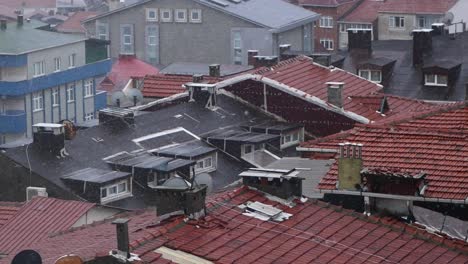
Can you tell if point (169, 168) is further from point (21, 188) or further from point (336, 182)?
point (336, 182)

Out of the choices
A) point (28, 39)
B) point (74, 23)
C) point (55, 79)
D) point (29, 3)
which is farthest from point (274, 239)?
point (29, 3)

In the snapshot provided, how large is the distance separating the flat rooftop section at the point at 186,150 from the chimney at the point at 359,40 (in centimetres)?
1698

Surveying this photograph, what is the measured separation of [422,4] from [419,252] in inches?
2713

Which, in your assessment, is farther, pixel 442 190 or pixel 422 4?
pixel 422 4

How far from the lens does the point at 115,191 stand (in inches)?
1404

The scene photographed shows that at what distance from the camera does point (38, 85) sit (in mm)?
66062

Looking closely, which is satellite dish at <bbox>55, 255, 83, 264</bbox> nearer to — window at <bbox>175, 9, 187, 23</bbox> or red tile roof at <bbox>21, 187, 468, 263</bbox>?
red tile roof at <bbox>21, 187, 468, 263</bbox>

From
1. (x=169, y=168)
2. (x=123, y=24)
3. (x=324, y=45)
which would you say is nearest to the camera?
(x=169, y=168)

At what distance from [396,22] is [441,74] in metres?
42.2

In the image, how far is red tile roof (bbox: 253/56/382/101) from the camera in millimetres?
43469

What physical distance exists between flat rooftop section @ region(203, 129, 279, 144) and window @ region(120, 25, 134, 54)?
3356cm

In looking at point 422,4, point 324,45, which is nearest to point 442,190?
point 422,4

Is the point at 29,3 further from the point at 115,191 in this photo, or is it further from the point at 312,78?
the point at 115,191

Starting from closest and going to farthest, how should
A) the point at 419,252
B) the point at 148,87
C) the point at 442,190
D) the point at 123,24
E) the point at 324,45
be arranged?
the point at 419,252 → the point at 442,190 → the point at 148,87 → the point at 123,24 → the point at 324,45
